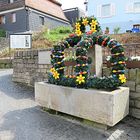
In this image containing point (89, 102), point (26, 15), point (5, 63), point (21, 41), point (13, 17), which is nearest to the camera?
point (89, 102)

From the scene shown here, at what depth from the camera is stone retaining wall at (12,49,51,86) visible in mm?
6346

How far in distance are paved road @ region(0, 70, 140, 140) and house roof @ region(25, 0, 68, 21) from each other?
1849 centimetres

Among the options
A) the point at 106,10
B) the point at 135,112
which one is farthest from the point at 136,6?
the point at 135,112

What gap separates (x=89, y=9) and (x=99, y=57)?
52.2 ft

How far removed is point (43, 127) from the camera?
3.94 meters

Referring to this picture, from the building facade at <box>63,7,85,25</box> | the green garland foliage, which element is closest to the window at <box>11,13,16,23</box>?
the building facade at <box>63,7,85,25</box>

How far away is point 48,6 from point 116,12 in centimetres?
1052

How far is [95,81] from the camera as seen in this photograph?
13.5ft

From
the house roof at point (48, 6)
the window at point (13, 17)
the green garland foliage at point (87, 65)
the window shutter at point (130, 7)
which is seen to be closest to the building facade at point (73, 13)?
the house roof at point (48, 6)

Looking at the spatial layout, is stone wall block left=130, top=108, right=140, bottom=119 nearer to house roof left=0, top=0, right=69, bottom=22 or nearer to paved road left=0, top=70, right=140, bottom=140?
paved road left=0, top=70, right=140, bottom=140

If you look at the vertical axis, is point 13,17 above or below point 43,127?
above

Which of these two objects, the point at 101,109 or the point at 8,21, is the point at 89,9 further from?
the point at 101,109

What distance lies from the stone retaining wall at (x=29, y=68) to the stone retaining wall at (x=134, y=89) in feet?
8.32

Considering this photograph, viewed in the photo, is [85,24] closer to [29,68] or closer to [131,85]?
[131,85]
